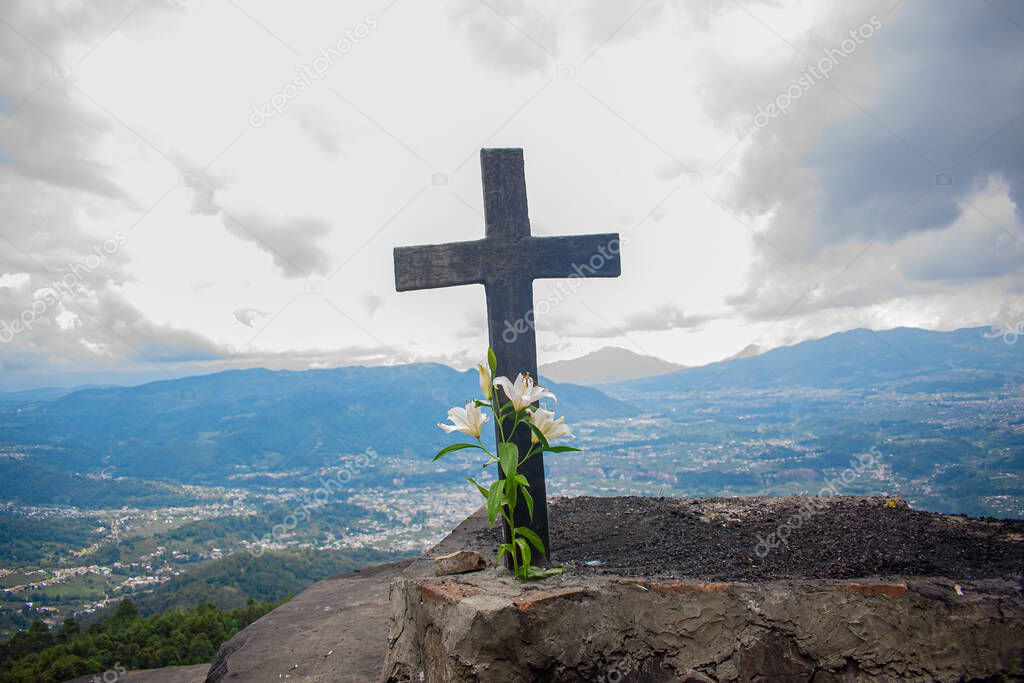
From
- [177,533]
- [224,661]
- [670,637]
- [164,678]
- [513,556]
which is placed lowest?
[177,533]

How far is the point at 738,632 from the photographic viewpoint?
370 centimetres

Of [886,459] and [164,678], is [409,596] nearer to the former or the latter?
[164,678]

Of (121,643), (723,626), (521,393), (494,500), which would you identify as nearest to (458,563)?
(494,500)

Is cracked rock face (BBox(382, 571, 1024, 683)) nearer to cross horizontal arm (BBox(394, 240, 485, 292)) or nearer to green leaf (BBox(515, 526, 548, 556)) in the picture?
green leaf (BBox(515, 526, 548, 556))

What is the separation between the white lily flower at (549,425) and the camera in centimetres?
414

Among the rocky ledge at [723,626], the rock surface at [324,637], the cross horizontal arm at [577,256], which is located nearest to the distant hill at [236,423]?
the rock surface at [324,637]

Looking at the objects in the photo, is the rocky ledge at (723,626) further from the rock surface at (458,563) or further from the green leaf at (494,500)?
the green leaf at (494,500)

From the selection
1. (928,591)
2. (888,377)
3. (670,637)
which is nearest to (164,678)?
(670,637)

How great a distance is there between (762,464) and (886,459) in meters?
7.02

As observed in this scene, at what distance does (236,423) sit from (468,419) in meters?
56.7

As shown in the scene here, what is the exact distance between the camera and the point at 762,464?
2330 centimetres

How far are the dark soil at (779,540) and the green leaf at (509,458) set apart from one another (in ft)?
3.94

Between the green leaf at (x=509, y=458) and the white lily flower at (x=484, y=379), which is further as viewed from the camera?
the white lily flower at (x=484, y=379)

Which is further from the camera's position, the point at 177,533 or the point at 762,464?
the point at 177,533
